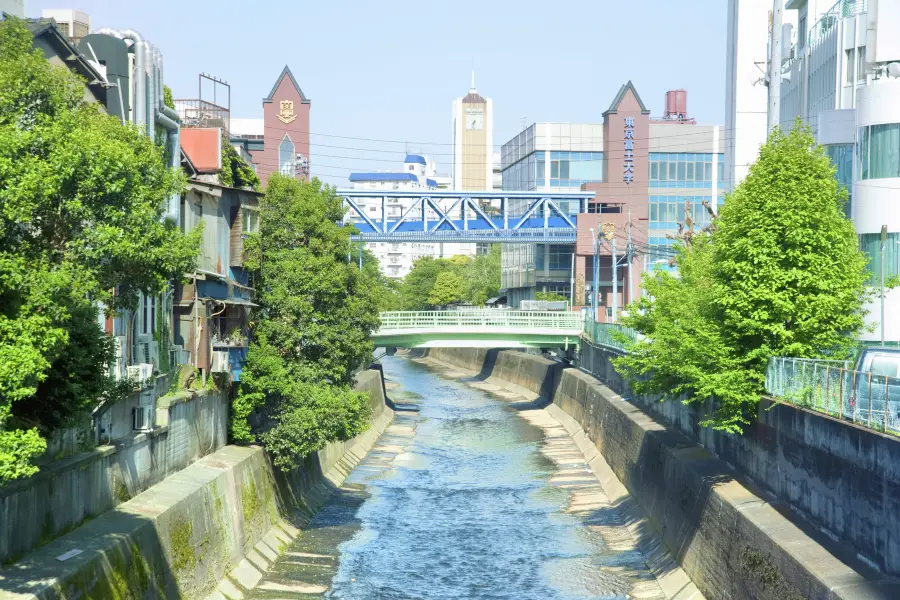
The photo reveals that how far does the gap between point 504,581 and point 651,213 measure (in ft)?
273

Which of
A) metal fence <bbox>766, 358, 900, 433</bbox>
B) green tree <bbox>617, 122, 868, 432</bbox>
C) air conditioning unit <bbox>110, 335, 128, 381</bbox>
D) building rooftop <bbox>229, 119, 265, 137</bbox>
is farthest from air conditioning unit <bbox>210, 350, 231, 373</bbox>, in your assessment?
building rooftop <bbox>229, 119, 265, 137</bbox>

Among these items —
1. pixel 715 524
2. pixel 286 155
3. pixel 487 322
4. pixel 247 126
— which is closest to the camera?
pixel 715 524

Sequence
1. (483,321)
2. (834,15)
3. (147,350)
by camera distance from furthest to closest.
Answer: (483,321) → (834,15) → (147,350)

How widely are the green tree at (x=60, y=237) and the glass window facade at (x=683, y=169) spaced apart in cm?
9578

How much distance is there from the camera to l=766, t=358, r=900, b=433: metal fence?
20.6m

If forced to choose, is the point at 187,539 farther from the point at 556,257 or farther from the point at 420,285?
the point at 420,285

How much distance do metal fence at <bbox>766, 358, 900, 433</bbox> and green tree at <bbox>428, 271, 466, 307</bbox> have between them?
4464 inches

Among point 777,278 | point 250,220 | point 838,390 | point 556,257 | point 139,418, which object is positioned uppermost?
point 556,257

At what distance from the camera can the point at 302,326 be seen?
120 feet

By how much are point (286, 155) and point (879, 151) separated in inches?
2755

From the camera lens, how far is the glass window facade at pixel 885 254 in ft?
119

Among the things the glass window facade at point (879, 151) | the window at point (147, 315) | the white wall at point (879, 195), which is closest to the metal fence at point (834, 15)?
the white wall at point (879, 195)

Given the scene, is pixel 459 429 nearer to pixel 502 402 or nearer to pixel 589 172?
pixel 502 402

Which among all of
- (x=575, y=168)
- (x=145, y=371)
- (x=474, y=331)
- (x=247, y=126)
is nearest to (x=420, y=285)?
(x=247, y=126)
